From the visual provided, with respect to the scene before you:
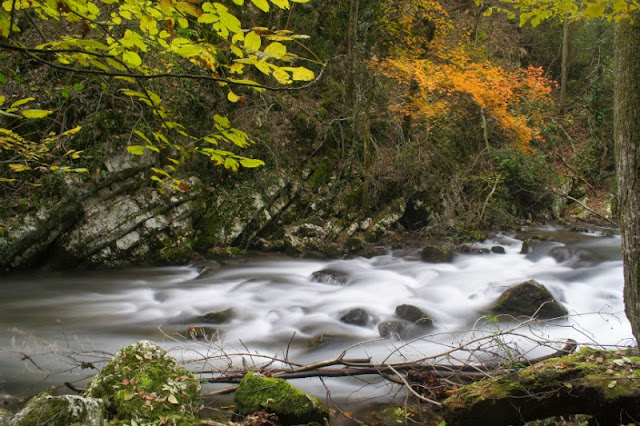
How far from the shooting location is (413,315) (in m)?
6.57

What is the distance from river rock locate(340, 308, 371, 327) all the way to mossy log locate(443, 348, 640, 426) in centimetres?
359

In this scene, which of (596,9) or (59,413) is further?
(59,413)

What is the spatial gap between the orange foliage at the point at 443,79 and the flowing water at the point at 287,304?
4.30 meters

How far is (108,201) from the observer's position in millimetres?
8773

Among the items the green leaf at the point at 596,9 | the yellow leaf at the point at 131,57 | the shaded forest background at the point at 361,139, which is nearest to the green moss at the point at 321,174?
the shaded forest background at the point at 361,139

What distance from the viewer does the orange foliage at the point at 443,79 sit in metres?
12.3

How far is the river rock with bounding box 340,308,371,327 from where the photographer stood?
21.5 ft

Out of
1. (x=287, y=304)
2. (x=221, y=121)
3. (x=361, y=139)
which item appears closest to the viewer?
(x=221, y=121)

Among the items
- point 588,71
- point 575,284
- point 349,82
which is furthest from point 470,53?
point 575,284

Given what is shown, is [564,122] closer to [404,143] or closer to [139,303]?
[404,143]

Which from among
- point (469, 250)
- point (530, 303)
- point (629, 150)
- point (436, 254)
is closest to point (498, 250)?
point (469, 250)

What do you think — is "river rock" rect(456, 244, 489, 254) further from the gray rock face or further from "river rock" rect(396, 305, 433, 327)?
the gray rock face

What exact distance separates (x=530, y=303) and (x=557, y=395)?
4.15 meters

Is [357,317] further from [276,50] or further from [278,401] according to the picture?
[276,50]
